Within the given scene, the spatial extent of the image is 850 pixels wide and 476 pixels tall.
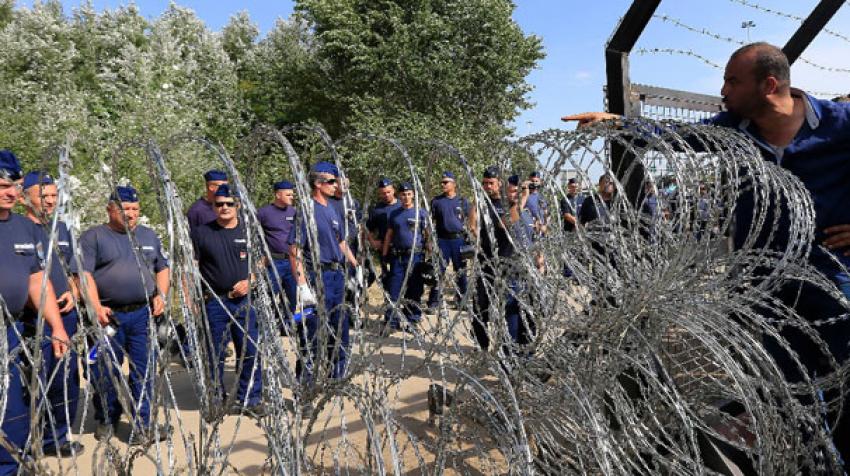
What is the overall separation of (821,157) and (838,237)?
39cm

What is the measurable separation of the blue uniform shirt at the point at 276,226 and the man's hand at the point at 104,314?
1631 millimetres

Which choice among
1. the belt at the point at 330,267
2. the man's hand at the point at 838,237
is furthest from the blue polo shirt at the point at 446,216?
the man's hand at the point at 838,237

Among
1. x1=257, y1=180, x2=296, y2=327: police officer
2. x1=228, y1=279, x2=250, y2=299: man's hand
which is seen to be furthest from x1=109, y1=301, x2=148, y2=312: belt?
x1=257, y1=180, x2=296, y2=327: police officer

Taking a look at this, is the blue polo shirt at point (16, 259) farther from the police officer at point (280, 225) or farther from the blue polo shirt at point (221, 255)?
the police officer at point (280, 225)

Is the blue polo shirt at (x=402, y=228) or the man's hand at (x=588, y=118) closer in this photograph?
the man's hand at (x=588, y=118)

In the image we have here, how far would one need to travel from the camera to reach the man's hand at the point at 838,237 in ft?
9.08

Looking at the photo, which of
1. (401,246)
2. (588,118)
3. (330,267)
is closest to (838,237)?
(588,118)

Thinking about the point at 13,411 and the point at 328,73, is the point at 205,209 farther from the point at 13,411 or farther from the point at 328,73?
Result: the point at 328,73

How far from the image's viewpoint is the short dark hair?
8.66 ft

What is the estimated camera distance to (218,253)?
14.7ft

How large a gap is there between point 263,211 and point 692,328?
170 inches

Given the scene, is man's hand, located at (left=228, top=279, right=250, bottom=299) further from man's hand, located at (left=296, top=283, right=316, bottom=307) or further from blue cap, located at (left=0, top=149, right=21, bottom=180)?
blue cap, located at (left=0, top=149, right=21, bottom=180)

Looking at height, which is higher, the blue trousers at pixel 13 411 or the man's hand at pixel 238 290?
the man's hand at pixel 238 290

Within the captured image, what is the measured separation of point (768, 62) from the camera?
265 centimetres
